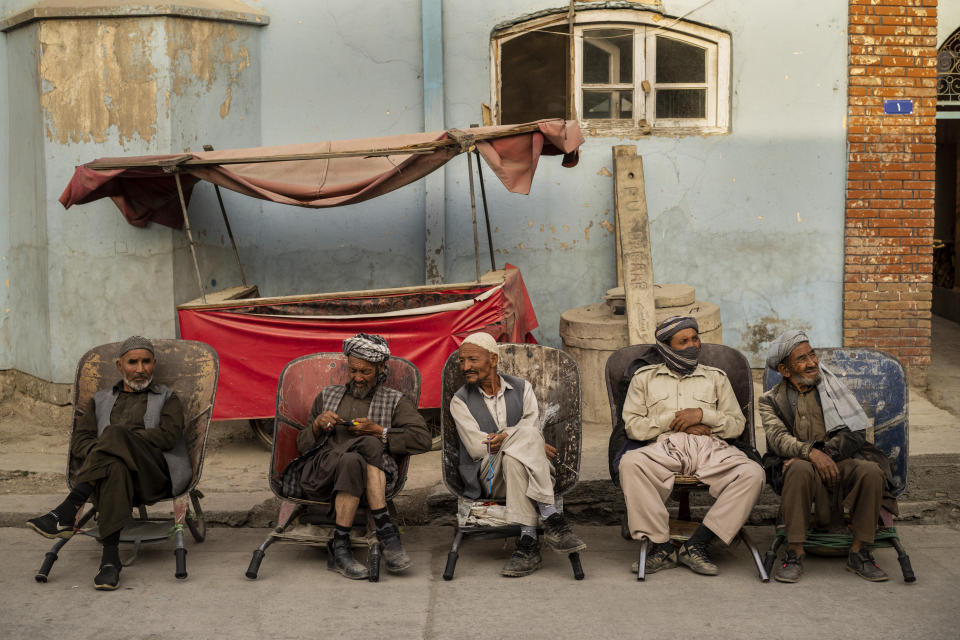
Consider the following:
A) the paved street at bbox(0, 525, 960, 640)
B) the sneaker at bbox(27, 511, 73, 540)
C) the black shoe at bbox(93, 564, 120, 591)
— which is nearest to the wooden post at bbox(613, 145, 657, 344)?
the paved street at bbox(0, 525, 960, 640)

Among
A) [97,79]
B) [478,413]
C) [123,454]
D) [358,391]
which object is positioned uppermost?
[97,79]

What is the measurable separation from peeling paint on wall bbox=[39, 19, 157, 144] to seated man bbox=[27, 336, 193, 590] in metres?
2.91

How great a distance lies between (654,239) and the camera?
8594 mm

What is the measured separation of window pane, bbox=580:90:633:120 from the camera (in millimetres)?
8727

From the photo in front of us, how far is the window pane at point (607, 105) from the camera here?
8.73 meters

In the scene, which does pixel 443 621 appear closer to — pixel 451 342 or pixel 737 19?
pixel 451 342

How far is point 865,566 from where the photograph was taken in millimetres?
4949

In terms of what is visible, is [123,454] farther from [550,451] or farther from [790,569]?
[790,569]

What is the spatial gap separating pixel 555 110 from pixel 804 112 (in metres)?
2.08

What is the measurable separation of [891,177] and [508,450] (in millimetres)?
5026

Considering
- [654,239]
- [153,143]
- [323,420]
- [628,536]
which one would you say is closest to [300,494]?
[323,420]

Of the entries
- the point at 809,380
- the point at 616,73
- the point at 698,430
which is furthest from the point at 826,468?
the point at 616,73

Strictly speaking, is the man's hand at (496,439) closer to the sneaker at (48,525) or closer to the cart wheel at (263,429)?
the sneaker at (48,525)

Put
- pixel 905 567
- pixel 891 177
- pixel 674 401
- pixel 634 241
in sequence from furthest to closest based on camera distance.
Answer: pixel 891 177, pixel 634 241, pixel 674 401, pixel 905 567
